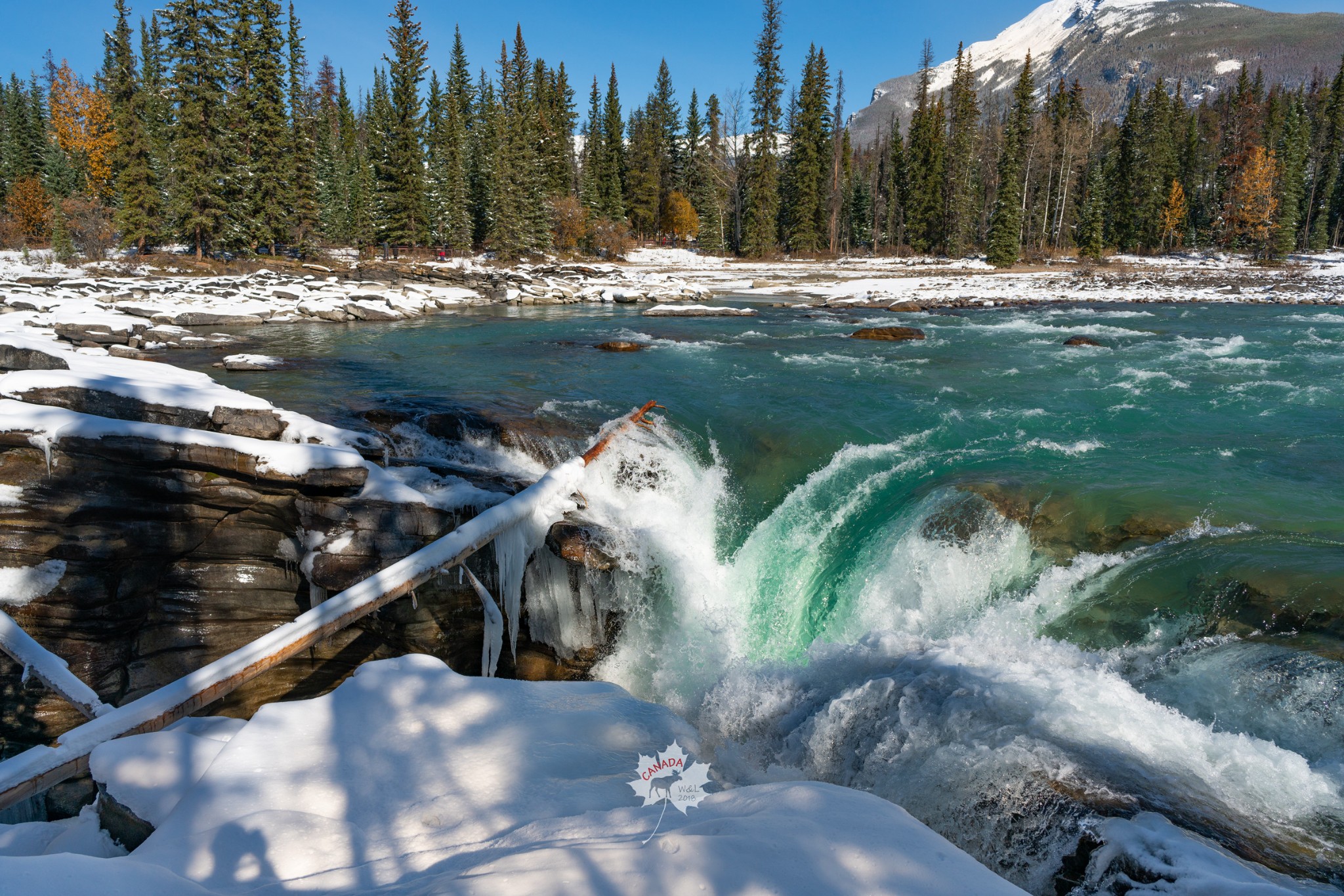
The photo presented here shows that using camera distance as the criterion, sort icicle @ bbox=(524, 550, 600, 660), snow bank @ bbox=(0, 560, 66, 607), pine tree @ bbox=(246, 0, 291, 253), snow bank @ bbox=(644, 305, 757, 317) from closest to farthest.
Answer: snow bank @ bbox=(0, 560, 66, 607) < icicle @ bbox=(524, 550, 600, 660) < snow bank @ bbox=(644, 305, 757, 317) < pine tree @ bbox=(246, 0, 291, 253)

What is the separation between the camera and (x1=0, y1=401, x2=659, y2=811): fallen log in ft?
10.2

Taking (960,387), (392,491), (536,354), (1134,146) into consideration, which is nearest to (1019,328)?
(960,387)

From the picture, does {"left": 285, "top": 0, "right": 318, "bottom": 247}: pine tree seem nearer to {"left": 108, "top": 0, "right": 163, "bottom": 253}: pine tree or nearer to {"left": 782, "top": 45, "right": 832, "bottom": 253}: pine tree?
{"left": 108, "top": 0, "right": 163, "bottom": 253}: pine tree

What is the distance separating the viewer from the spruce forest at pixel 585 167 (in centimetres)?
3378

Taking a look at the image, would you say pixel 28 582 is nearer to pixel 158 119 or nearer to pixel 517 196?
pixel 517 196

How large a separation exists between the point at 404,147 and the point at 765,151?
88.8 ft

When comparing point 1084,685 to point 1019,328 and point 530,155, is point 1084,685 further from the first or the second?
point 530,155

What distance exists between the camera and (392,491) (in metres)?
6.25

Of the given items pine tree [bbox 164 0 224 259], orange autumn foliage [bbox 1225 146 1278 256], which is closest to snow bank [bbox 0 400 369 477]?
pine tree [bbox 164 0 224 259]

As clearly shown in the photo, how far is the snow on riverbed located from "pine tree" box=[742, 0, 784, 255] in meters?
54.1

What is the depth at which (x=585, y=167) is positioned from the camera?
6209 cm

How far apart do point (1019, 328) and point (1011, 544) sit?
15.3m

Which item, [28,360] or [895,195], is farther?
[895,195]

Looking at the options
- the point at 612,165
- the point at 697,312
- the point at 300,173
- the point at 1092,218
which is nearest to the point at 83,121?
the point at 300,173
